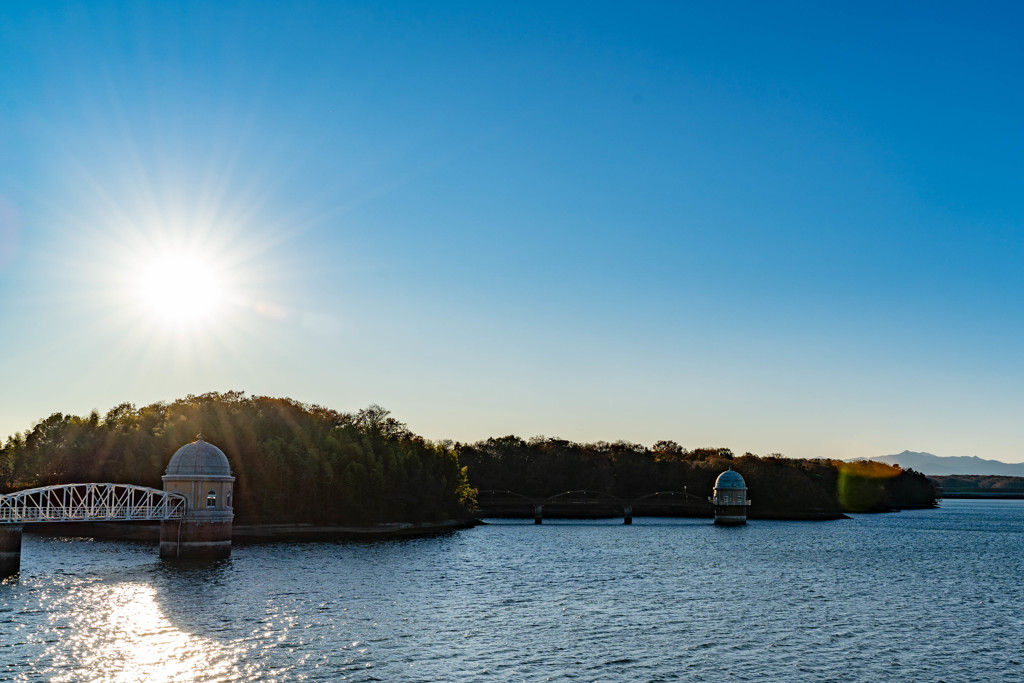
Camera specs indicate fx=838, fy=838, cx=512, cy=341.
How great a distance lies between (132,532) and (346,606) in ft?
249

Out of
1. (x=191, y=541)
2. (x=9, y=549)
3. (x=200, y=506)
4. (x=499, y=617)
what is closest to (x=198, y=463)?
(x=200, y=506)

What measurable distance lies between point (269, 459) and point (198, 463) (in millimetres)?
32763

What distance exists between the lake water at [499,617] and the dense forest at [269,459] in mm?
26910

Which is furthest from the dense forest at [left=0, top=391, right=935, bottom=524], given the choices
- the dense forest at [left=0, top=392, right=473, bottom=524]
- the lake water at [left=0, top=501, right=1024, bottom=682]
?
the lake water at [left=0, top=501, right=1024, bottom=682]

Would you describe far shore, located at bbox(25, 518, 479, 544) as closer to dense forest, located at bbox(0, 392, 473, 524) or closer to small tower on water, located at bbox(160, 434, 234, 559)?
dense forest, located at bbox(0, 392, 473, 524)

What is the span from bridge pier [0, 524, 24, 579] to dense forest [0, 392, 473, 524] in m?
52.3

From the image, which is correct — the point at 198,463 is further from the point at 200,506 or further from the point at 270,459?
the point at 270,459

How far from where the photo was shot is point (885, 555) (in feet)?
385

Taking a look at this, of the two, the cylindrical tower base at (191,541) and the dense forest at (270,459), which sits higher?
the dense forest at (270,459)

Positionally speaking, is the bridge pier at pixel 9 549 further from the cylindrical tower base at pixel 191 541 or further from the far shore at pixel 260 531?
the far shore at pixel 260 531

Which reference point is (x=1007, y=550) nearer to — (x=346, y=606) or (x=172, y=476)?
(x=346, y=606)

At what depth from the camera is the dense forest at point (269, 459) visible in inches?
5344

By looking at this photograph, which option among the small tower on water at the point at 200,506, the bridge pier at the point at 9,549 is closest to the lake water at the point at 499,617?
the bridge pier at the point at 9,549

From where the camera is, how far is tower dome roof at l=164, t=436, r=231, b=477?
336 feet
